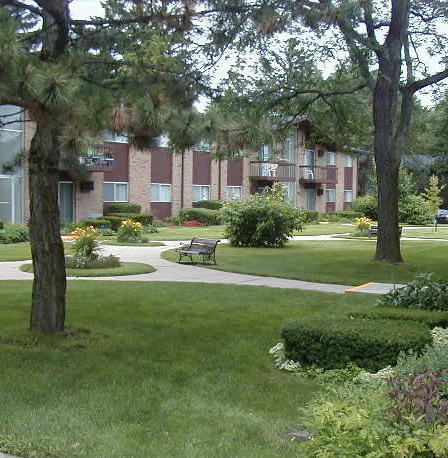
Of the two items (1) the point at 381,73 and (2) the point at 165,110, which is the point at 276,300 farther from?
(1) the point at 381,73

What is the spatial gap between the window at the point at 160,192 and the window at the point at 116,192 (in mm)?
2044

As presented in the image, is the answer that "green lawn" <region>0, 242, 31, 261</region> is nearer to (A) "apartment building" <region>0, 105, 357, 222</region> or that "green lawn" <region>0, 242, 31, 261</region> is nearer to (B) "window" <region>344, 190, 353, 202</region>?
(A) "apartment building" <region>0, 105, 357, 222</region>

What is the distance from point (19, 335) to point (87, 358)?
1197 mm

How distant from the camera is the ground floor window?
2959cm

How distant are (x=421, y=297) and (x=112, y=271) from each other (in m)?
8.78

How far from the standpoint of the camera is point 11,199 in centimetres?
3003

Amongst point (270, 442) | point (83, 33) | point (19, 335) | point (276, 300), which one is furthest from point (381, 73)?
point (270, 442)

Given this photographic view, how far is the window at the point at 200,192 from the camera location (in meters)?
41.7

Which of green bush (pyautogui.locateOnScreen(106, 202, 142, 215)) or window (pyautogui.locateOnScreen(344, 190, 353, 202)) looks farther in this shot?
window (pyautogui.locateOnScreen(344, 190, 353, 202))

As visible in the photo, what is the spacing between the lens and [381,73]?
17031mm

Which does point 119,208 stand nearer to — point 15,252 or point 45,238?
point 15,252

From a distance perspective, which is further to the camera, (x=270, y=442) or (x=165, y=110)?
(x=165, y=110)

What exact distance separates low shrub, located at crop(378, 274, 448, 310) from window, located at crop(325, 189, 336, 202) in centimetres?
4399

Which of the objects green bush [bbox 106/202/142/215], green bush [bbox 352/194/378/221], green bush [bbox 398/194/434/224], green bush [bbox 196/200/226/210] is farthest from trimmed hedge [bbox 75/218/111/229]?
green bush [bbox 398/194/434/224]
